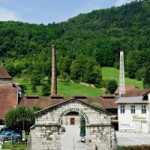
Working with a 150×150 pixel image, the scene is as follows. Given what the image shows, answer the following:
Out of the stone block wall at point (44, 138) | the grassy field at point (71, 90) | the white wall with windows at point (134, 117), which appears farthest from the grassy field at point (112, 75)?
the stone block wall at point (44, 138)

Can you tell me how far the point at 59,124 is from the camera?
Answer: 32.8 metres

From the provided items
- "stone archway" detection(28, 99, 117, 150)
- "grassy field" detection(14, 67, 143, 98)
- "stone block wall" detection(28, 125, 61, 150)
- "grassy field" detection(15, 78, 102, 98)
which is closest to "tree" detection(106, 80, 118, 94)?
"grassy field" detection(14, 67, 143, 98)

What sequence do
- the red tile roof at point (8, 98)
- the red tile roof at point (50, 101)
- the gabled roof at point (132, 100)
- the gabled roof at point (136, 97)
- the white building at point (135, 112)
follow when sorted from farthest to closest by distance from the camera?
1. the red tile roof at point (50, 101)
2. the red tile roof at point (8, 98)
3. the gabled roof at point (132, 100)
4. the gabled roof at point (136, 97)
5. the white building at point (135, 112)

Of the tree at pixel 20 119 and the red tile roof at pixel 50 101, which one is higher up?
the red tile roof at pixel 50 101

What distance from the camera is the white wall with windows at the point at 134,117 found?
61.3 metres

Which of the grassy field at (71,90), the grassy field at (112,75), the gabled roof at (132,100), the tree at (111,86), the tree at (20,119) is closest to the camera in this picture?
the tree at (20,119)

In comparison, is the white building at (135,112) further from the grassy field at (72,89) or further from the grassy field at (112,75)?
the grassy field at (112,75)

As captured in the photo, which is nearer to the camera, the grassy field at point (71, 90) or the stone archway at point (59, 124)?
the stone archway at point (59, 124)

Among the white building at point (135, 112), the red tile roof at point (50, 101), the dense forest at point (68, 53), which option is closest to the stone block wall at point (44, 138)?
the white building at point (135, 112)

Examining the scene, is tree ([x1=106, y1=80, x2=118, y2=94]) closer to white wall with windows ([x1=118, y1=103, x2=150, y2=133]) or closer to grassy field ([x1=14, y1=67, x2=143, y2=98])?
grassy field ([x1=14, y1=67, x2=143, y2=98])

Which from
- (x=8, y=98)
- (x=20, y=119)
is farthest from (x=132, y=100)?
(x=20, y=119)

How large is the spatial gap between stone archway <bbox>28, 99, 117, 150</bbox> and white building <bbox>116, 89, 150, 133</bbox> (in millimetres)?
28883

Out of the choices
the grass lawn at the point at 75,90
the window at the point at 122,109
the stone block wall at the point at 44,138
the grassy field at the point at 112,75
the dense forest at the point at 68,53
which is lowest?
the stone block wall at the point at 44,138

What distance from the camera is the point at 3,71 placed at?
90.8 meters
